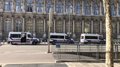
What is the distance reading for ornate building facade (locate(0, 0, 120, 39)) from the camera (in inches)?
3720

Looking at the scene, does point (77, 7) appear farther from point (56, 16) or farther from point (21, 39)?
point (21, 39)

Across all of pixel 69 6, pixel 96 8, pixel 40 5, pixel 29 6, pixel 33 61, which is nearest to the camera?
pixel 33 61

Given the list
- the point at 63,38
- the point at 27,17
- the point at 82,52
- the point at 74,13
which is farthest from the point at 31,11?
the point at 82,52

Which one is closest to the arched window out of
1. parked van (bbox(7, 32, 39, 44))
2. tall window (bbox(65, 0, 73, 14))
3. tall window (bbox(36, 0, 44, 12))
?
tall window (bbox(36, 0, 44, 12))

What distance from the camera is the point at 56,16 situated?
96500mm

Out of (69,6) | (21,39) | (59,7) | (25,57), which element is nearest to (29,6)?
(59,7)

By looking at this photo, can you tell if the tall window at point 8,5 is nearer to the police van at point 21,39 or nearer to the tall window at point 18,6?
the tall window at point 18,6

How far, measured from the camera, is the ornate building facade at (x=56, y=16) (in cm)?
9450

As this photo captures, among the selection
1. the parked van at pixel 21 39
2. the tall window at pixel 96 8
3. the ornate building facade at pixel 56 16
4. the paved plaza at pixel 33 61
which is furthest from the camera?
the tall window at pixel 96 8

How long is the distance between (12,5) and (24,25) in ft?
22.4

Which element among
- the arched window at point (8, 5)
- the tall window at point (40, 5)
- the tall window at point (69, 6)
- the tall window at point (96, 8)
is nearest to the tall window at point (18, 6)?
the arched window at point (8, 5)

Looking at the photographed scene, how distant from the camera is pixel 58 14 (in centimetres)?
9706

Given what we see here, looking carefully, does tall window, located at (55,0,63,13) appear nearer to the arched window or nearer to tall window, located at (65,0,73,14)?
tall window, located at (65,0,73,14)

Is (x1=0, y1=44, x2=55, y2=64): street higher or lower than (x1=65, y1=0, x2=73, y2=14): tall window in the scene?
lower
